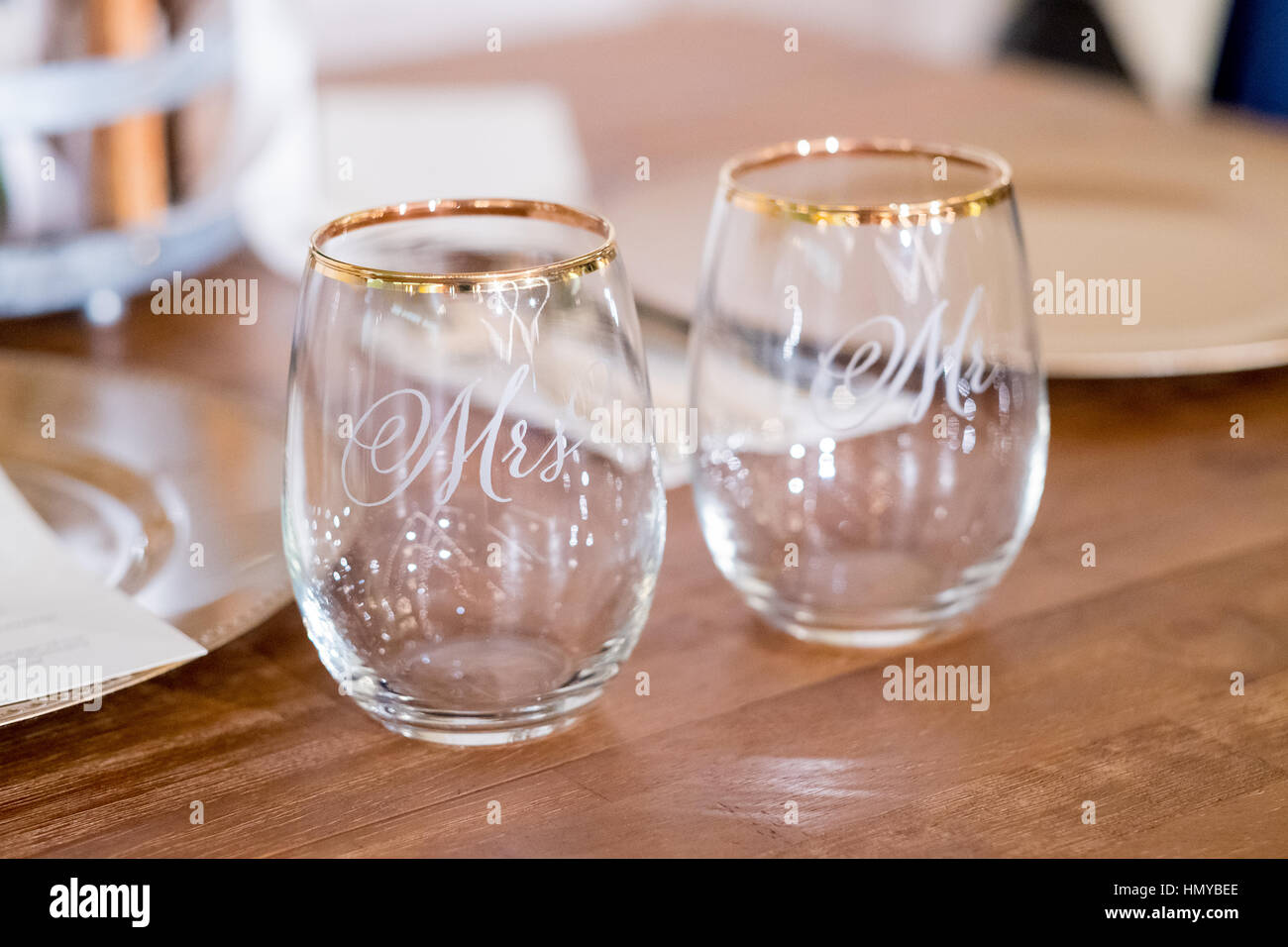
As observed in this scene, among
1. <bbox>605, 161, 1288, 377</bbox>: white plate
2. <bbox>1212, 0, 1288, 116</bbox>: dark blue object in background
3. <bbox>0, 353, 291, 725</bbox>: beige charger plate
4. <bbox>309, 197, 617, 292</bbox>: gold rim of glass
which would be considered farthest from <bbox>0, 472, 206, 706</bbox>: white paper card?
<bbox>1212, 0, 1288, 116</bbox>: dark blue object in background

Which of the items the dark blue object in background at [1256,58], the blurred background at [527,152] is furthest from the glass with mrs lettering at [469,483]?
the dark blue object in background at [1256,58]

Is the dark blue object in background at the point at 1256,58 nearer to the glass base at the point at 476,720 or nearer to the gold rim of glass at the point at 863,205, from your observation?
the gold rim of glass at the point at 863,205

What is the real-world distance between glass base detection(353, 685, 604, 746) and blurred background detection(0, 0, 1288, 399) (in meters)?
0.28

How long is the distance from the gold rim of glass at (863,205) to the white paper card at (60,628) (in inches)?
8.9

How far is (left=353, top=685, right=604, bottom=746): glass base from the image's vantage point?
43 cm

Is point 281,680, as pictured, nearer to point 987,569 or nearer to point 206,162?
point 987,569

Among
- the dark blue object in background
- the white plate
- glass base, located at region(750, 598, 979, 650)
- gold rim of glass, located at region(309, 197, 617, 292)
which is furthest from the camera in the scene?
the dark blue object in background

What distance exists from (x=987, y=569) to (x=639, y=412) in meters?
0.14

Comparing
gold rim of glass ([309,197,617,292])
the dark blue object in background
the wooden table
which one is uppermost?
gold rim of glass ([309,197,617,292])

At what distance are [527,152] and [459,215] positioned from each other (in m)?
0.54

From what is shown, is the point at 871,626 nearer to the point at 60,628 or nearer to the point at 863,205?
the point at 863,205

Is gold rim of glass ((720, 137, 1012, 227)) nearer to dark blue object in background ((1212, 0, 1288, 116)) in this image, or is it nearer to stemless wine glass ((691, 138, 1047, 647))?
stemless wine glass ((691, 138, 1047, 647))

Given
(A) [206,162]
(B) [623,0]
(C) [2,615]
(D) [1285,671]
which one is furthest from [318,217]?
Result: (B) [623,0]

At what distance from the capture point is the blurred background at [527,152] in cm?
72
